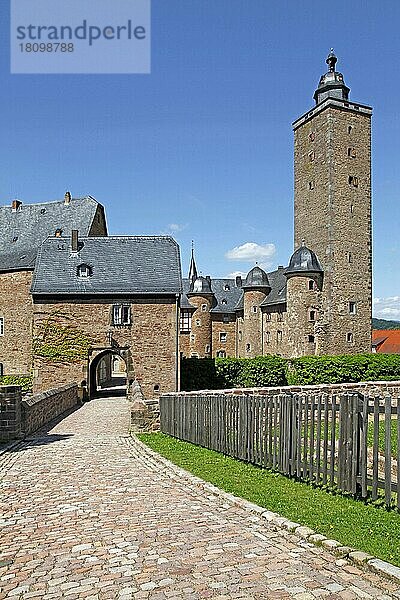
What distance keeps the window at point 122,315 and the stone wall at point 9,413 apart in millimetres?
18619

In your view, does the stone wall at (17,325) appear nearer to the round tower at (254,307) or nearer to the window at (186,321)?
the window at (186,321)

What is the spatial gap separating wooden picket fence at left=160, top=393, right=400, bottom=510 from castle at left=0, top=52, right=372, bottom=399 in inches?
642

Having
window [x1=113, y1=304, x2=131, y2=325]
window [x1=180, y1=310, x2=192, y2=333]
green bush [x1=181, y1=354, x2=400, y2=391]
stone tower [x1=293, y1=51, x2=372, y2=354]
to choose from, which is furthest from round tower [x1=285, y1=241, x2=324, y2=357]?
window [x1=180, y1=310, x2=192, y2=333]

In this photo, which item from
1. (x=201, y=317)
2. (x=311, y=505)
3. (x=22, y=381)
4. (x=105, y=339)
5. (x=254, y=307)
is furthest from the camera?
(x=201, y=317)

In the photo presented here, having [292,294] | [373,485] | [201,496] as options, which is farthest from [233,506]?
[292,294]

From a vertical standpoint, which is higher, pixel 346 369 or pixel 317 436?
pixel 317 436

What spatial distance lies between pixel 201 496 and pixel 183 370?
90.1 feet

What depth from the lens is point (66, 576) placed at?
15.9 feet

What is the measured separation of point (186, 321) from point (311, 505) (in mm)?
52912

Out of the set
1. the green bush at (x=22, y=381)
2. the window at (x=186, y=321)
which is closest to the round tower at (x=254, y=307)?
the window at (x=186, y=321)

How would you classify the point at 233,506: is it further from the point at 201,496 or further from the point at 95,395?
the point at 95,395

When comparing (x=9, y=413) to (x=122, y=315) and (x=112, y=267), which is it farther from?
(x=112, y=267)

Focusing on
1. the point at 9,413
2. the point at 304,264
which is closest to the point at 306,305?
the point at 304,264

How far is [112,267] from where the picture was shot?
3450cm
